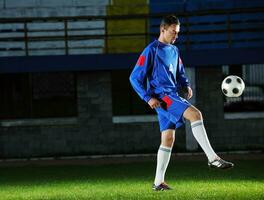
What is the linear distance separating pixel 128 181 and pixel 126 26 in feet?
34.2

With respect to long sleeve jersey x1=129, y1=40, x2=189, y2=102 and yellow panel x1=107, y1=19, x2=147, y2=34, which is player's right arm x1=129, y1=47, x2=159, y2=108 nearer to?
long sleeve jersey x1=129, y1=40, x2=189, y2=102

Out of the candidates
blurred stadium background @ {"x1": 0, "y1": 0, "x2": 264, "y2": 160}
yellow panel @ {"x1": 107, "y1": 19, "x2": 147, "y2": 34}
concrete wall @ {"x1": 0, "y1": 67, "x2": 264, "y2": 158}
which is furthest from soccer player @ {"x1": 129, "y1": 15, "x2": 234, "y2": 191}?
yellow panel @ {"x1": 107, "y1": 19, "x2": 147, "y2": 34}

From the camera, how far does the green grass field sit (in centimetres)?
906

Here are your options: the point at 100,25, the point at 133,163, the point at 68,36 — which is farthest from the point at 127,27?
the point at 133,163

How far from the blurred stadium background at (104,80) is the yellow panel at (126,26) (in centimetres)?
3

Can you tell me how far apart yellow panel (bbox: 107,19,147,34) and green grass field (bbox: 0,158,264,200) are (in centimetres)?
572

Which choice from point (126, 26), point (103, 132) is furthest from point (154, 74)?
point (126, 26)

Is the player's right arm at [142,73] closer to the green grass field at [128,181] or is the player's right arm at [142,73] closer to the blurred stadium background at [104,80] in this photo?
the green grass field at [128,181]

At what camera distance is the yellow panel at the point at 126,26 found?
22.5m

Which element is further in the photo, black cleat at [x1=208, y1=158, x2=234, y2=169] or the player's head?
the player's head

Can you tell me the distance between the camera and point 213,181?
1225 cm

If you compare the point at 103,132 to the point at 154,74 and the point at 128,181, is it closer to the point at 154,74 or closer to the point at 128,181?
the point at 128,181

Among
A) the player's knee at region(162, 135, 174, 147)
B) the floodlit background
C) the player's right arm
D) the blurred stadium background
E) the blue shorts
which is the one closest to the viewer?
the blue shorts

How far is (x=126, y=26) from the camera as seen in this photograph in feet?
74.4
